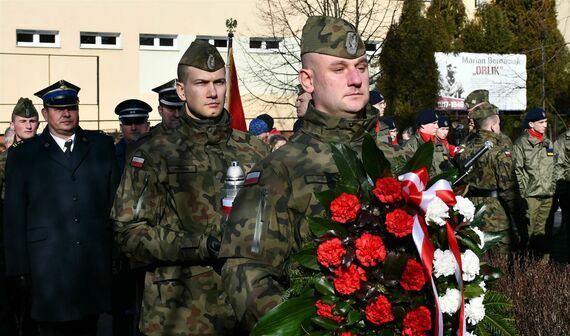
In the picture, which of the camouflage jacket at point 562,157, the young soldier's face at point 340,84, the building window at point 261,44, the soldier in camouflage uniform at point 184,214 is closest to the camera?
Answer: the young soldier's face at point 340,84

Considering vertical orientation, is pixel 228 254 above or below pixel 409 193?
below

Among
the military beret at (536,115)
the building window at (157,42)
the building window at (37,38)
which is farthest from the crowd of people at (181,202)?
the building window at (157,42)

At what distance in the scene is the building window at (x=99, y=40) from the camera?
2767 centimetres

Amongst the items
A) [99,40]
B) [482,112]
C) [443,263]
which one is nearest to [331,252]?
[443,263]

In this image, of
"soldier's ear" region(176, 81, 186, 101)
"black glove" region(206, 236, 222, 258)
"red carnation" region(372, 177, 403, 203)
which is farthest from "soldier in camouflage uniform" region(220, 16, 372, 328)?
"soldier's ear" region(176, 81, 186, 101)

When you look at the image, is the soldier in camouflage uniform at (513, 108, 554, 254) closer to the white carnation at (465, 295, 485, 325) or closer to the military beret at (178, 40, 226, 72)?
the military beret at (178, 40, 226, 72)

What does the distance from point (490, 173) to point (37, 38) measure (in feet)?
63.0

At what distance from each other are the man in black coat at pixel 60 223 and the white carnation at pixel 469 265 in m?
4.28

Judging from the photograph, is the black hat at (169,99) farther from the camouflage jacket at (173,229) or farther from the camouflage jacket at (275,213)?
the camouflage jacket at (275,213)

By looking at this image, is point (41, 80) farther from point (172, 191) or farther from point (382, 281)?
point (382, 281)

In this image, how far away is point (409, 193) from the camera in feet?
9.36

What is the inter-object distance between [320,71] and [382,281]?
928 mm

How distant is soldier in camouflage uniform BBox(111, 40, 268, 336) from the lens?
16.7 ft

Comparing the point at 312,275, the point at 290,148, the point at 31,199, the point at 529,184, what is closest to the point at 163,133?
the point at 31,199
